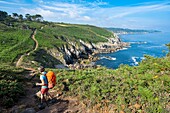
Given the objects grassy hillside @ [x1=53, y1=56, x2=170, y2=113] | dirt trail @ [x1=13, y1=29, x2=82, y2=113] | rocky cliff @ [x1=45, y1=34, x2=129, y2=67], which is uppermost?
grassy hillside @ [x1=53, y1=56, x2=170, y2=113]

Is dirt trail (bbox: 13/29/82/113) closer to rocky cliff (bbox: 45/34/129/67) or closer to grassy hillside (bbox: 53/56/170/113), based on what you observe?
grassy hillside (bbox: 53/56/170/113)

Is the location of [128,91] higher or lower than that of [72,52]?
higher

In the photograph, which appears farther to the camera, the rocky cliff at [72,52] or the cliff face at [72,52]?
the cliff face at [72,52]

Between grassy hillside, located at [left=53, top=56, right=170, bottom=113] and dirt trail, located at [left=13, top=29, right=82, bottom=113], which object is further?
dirt trail, located at [left=13, top=29, right=82, bottom=113]

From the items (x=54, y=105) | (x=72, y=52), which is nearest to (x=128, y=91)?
(x=54, y=105)

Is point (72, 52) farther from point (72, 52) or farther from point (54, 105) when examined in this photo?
point (54, 105)

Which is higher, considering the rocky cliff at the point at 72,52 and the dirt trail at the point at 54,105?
the dirt trail at the point at 54,105

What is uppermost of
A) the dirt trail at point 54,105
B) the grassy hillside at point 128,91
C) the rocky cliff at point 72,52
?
the grassy hillside at point 128,91

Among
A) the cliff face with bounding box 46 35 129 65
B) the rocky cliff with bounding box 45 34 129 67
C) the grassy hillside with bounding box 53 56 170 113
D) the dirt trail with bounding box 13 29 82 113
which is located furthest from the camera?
the cliff face with bounding box 46 35 129 65

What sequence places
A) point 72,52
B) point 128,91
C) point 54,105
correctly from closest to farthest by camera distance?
point 128,91 < point 54,105 < point 72,52

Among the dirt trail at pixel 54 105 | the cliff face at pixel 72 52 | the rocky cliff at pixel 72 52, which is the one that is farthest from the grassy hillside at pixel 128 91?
the cliff face at pixel 72 52

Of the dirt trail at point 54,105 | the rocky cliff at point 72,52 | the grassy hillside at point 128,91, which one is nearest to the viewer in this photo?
the grassy hillside at point 128,91

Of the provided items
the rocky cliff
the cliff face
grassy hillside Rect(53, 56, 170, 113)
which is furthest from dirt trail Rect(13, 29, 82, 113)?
the cliff face

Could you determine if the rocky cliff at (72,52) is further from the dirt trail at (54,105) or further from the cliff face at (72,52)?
the dirt trail at (54,105)
